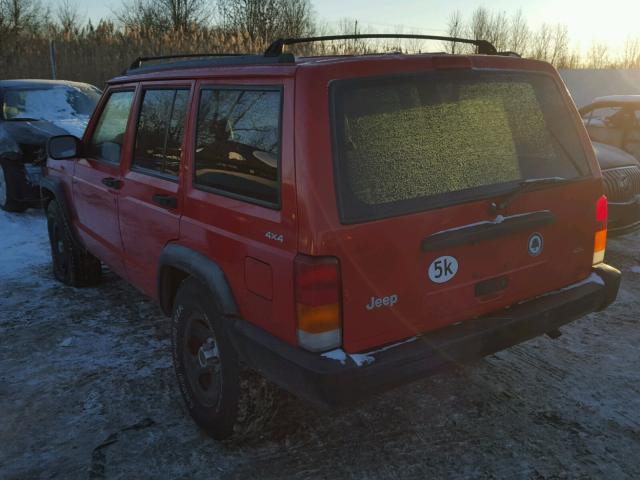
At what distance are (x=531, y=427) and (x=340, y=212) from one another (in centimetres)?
164

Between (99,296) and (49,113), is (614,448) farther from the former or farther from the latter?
(49,113)

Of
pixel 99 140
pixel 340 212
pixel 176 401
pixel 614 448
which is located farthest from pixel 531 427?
pixel 99 140

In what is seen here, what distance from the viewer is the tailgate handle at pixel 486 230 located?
2.44 m

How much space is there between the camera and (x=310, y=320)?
2250mm

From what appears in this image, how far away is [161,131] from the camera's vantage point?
3271mm

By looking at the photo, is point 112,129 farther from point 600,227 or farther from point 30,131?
point 30,131

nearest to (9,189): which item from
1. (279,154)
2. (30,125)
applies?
(30,125)

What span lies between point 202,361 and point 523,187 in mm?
1749

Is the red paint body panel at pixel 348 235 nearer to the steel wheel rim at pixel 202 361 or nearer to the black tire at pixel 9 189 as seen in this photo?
the steel wheel rim at pixel 202 361

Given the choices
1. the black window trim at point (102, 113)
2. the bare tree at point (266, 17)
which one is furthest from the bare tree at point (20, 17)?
the black window trim at point (102, 113)

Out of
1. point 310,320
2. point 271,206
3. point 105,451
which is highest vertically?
point 271,206

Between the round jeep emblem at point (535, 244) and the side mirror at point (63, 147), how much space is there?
312cm

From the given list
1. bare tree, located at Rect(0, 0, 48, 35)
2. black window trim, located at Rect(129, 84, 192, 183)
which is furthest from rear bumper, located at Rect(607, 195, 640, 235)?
bare tree, located at Rect(0, 0, 48, 35)

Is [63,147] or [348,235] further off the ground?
[63,147]
